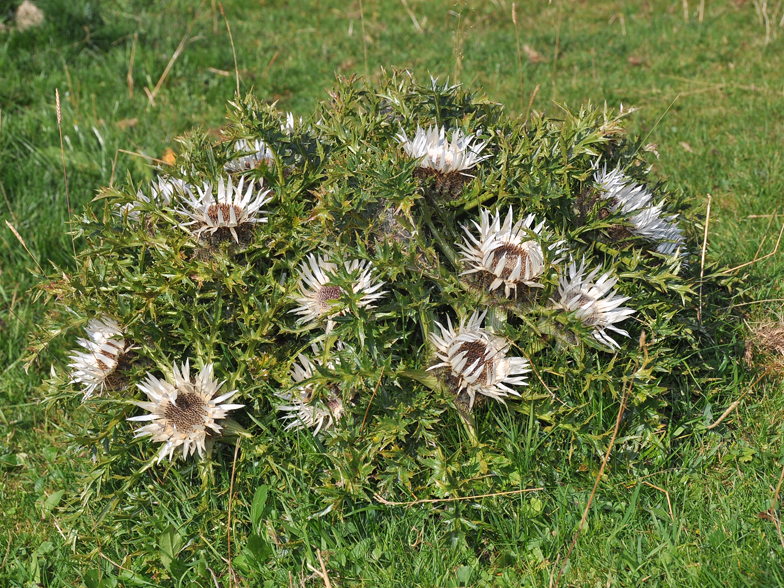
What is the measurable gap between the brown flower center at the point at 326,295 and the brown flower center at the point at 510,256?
0.58m

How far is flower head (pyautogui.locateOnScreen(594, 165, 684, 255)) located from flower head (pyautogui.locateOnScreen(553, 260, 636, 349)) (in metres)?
0.31

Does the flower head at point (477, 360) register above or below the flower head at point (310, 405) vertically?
above

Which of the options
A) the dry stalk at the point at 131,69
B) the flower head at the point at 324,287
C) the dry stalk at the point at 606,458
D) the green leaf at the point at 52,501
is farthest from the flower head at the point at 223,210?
the dry stalk at the point at 131,69

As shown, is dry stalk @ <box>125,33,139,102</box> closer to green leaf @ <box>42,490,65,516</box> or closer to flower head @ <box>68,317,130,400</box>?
flower head @ <box>68,317,130,400</box>

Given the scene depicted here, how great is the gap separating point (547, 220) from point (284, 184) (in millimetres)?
1038

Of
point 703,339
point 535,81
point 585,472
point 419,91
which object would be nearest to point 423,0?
point 535,81

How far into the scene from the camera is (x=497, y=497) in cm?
247

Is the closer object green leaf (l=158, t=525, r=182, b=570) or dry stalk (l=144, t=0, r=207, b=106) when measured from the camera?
green leaf (l=158, t=525, r=182, b=570)

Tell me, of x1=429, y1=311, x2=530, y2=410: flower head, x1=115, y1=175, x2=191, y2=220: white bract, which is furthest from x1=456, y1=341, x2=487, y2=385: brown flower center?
x1=115, y1=175, x2=191, y2=220: white bract

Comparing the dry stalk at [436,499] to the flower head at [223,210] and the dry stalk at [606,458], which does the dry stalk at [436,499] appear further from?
the flower head at [223,210]

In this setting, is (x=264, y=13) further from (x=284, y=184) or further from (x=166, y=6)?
(x=284, y=184)

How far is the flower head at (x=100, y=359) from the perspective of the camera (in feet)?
8.70

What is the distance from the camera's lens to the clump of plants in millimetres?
2436

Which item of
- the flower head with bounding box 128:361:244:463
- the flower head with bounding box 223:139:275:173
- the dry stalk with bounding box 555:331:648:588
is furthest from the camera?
the flower head with bounding box 223:139:275:173
